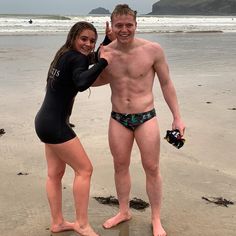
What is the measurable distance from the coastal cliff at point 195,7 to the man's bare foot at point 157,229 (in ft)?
457

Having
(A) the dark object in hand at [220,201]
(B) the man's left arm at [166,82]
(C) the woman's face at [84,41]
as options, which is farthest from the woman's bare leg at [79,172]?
(A) the dark object in hand at [220,201]

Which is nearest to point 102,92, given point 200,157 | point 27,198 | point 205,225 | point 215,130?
point 215,130

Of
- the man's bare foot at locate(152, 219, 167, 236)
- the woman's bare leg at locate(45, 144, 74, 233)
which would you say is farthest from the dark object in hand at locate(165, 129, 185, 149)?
the woman's bare leg at locate(45, 144, 74, 233)

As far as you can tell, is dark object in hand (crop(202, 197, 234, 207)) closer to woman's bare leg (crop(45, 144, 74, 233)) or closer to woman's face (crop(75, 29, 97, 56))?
woman's bare leg (crop(45, 144, 74, 233))

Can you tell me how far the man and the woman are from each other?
0.25 metres

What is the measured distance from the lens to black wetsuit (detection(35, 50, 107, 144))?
3396 mm

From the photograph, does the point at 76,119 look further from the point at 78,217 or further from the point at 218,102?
the point at 78,217

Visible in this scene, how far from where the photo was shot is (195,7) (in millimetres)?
159000

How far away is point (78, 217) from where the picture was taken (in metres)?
3.75

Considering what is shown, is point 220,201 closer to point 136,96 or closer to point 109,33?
point 136,96

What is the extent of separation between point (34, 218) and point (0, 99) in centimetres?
540

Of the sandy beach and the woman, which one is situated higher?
the woman

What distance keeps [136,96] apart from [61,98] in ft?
2.24

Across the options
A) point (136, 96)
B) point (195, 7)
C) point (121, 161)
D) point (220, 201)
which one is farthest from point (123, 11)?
point (195, 7)
